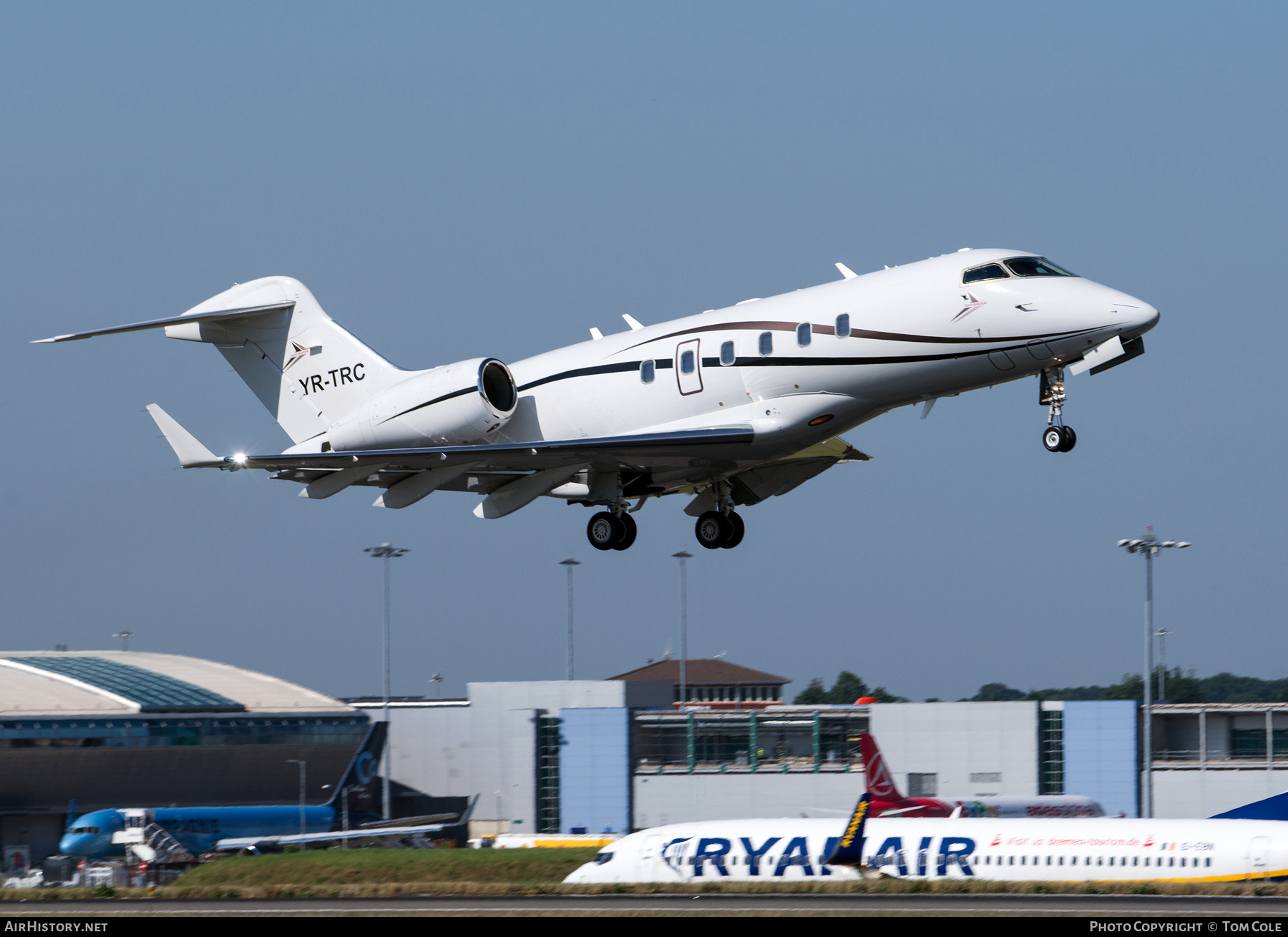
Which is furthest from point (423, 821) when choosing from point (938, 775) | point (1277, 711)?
point (1277, 711)

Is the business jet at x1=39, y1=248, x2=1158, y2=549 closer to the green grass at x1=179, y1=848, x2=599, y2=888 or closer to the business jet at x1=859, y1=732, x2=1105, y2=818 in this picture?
the business jet at x1=859, y1=732, x2=1105, y2=818

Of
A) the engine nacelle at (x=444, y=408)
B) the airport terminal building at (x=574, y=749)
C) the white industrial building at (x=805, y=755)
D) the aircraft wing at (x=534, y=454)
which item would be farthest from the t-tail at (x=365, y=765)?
the aircraft wing at (x=534, y=454)

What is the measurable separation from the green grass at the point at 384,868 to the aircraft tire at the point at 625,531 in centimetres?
1426

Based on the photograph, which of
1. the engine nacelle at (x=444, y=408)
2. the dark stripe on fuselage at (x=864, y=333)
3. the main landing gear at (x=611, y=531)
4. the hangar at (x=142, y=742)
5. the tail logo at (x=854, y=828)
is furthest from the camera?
the hangar at (x=142, y=742)

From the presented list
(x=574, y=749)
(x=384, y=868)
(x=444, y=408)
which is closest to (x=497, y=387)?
(x=444, y=408)

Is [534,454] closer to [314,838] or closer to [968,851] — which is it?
[968,851]

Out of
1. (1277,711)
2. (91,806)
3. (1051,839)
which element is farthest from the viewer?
(91,806)

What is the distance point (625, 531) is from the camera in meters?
28.1

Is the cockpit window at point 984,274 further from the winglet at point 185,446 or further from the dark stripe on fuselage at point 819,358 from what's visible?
the winglet at point 185,446

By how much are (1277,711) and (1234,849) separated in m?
20.6

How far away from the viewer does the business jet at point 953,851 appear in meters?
28.9

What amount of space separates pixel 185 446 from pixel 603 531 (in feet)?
24.1
